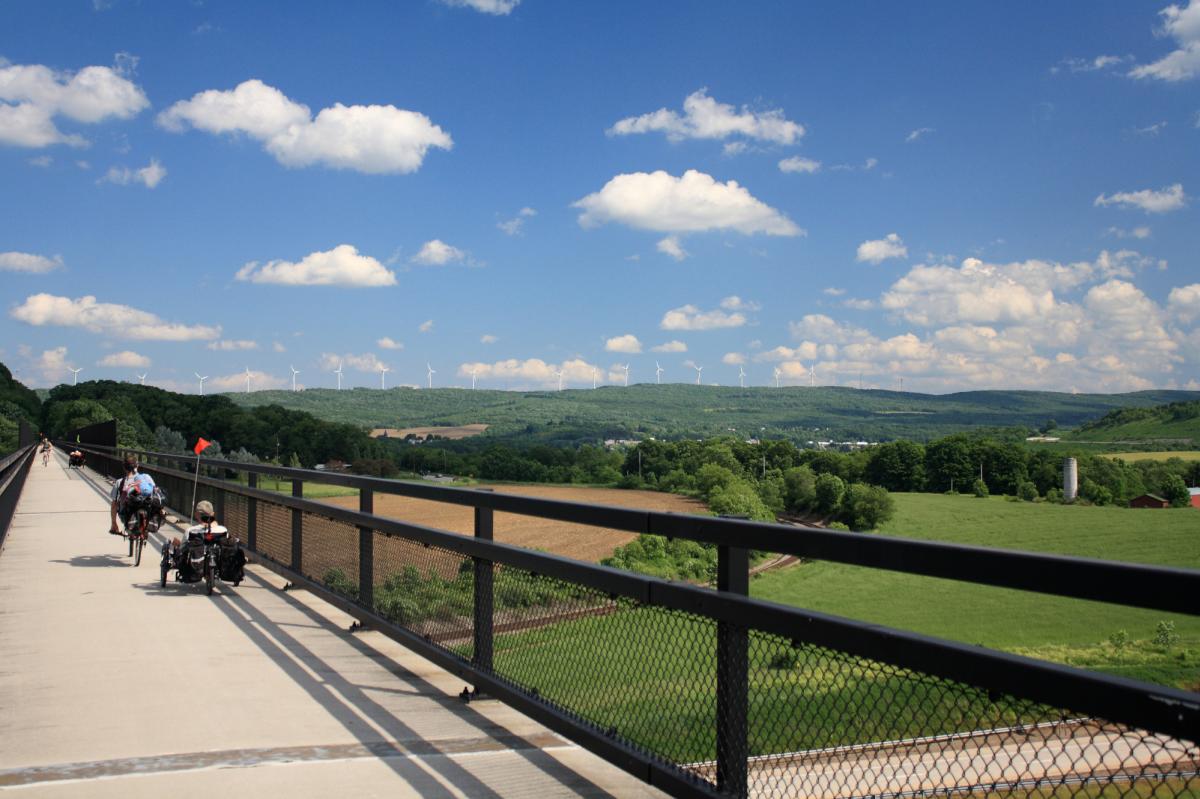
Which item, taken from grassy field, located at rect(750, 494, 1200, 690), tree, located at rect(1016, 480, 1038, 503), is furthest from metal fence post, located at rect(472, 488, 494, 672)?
tree, located at rect(1016, 480, 1038, 503)

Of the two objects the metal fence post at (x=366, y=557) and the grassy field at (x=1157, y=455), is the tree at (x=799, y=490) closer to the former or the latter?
the grassy field at (x=1157, y=455)

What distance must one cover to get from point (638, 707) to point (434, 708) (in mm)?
1681

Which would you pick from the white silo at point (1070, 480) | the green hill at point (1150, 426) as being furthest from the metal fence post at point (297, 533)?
the green hill at point (1150, 426)

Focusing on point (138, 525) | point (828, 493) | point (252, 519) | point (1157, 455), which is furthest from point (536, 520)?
point (1157, 455)

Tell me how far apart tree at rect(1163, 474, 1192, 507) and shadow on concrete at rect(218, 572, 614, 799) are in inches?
3650

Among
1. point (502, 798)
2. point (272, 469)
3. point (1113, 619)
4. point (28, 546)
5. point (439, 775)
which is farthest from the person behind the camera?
point (1113, 619)

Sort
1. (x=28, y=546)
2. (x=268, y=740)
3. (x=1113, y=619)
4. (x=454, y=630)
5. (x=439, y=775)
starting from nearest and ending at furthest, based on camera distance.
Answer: (x=439, y=775), (x=268, y=740), (x=454, y=630), (x=28, y=546), (x=1113, y=619)

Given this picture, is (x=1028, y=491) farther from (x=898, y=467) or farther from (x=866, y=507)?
(x=866, y=507)

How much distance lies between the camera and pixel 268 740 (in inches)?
198

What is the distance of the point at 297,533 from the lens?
9.75 metres

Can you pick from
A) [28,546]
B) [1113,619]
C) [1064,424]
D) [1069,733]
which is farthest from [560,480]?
[1064,424]

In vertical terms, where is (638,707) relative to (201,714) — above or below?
above

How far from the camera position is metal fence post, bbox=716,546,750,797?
361 centimetres

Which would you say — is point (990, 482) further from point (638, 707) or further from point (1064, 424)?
point (638, 707)
